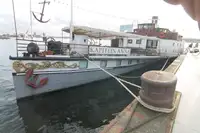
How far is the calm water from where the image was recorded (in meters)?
6.19

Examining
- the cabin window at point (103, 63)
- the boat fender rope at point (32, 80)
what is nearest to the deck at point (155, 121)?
the boat fender rope at point (32, 80)

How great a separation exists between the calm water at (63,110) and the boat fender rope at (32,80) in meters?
0.73

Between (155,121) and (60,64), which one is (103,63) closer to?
(60,64)

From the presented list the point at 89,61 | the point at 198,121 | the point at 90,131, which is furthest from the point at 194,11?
the point at 89,61

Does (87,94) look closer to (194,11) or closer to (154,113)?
(154,113)

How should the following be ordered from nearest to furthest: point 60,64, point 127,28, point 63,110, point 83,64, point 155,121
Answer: point 155,121 → point 63,110 → point 60,64 → point 83,64 → point 127,28

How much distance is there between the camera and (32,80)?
26.5 ft

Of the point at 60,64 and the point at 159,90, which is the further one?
the point at 60,64

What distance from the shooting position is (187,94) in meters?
4.80

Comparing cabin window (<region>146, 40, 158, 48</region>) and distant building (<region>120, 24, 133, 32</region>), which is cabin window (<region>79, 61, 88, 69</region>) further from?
distant building (<region>120, 24, 133, 32</region>)

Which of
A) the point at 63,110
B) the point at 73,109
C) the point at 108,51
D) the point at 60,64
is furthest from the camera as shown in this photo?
the point at 108,51

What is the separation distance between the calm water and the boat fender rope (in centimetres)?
73

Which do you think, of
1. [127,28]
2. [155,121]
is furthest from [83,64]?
[127,28]

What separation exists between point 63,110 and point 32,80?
7.40 feet
